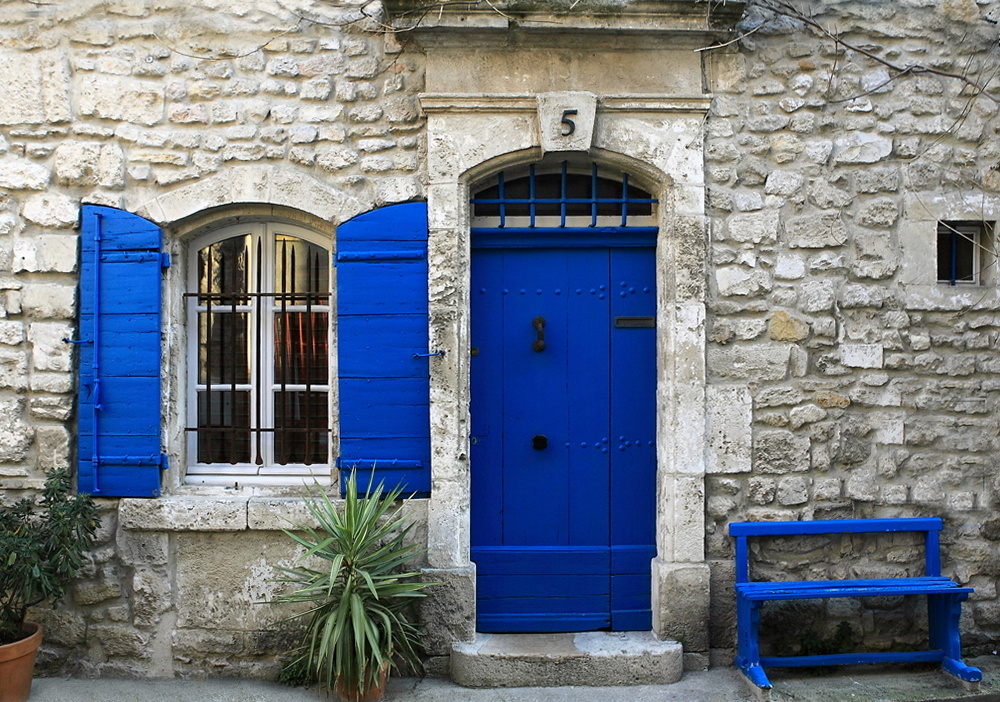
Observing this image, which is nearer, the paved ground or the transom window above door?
the paved ground

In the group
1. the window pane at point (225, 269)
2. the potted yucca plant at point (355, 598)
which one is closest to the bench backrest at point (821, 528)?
the potted yucca plant at point (355, 598)

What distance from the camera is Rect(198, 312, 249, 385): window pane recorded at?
13.8ft

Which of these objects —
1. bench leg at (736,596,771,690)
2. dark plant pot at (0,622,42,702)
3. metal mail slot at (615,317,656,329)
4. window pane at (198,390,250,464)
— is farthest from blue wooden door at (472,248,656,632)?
dark plant pot at (0,622,42,702)

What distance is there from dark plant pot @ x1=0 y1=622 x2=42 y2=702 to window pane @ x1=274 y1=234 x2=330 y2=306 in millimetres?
1966

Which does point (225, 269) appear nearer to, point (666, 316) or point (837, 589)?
point (666, 316)

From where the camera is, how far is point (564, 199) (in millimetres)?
4051

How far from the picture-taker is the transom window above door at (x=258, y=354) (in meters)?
4.15

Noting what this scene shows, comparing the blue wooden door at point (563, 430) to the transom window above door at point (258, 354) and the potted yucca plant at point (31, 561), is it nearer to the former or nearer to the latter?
the transom window above door at point (258, 354)

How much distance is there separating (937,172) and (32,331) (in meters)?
4.71

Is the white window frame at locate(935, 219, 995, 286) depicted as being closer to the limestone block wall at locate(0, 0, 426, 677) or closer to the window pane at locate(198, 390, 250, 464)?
the limestone block wall at locate(0, 0, 426, 677)

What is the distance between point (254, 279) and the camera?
4176 mm

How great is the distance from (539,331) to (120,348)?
2.14 m

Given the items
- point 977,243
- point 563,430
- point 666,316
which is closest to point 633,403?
point 563,430

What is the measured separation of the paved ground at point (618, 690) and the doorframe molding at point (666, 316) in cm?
26
